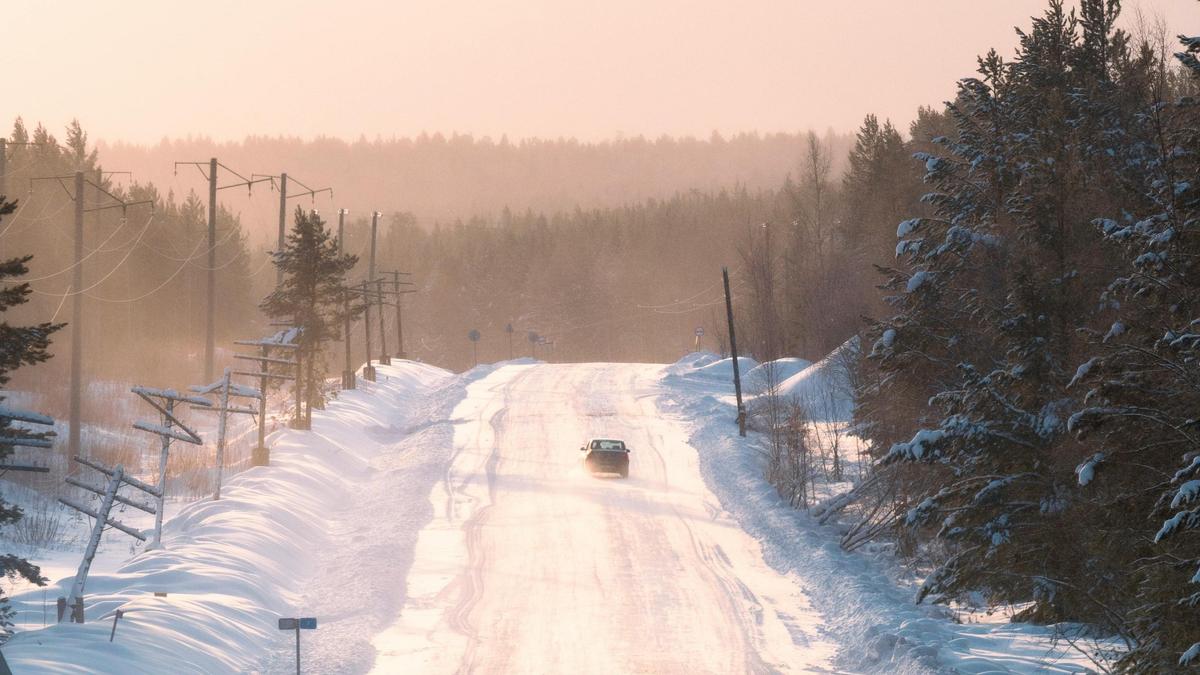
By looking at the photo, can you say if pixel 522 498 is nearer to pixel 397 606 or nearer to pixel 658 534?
pixel 658 534

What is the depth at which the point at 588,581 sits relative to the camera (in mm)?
21484

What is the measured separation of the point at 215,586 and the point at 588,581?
22.2 ft

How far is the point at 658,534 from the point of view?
2631 centimetres

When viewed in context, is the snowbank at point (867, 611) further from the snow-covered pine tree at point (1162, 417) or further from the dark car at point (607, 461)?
the dark car at point (607, 461)

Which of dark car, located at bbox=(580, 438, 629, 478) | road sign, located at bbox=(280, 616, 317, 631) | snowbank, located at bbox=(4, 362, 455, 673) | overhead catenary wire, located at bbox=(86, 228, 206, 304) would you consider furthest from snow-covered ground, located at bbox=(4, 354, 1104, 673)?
overhead catenary wire, located at bbox=(86, 228, 206, 304)

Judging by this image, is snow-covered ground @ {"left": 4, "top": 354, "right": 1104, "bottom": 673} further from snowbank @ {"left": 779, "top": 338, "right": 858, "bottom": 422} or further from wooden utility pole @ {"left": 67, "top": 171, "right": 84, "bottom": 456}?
snowbank @ {"left": 779, "top": 338, "right": 858, "bottom": 422}

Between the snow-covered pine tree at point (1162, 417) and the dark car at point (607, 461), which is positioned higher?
the snow-covered pine tree at point (1162, 417)

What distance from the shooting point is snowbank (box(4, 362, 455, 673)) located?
516 inches

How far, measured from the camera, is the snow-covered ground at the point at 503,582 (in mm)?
15570

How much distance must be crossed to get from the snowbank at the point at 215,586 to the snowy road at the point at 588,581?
6.95 ft

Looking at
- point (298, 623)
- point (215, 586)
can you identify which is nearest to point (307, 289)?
point (215, 586)

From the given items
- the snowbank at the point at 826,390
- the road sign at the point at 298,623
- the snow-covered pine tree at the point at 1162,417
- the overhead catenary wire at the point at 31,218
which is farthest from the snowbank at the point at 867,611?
the overhead catenary wire at the point at 31,218

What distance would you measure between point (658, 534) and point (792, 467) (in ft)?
21.6

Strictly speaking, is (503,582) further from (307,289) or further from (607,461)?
(307,289)
